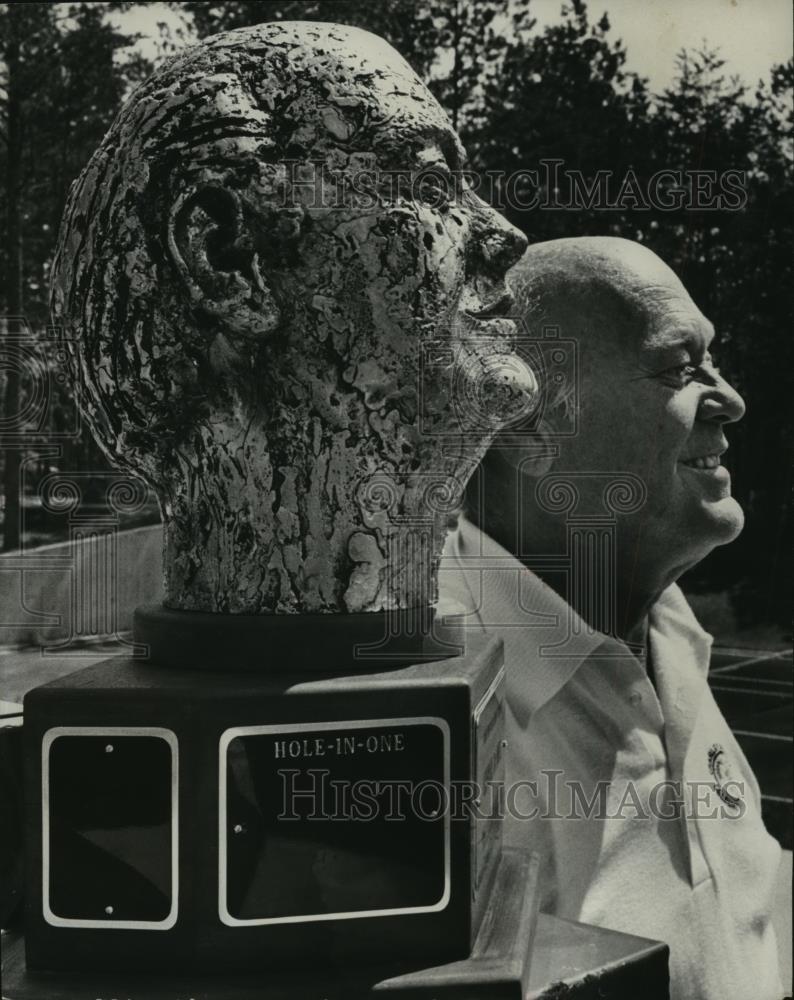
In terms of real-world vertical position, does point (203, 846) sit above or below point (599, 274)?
below

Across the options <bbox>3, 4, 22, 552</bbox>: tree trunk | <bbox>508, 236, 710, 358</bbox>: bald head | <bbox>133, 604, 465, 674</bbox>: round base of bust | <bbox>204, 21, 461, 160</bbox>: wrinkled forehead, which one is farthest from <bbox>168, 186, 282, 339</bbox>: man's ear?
<bbox>3, 4, 22, 552</bbox>: tree trunk

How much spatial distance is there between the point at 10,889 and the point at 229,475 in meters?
0.71

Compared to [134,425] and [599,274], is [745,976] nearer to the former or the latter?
[599,274]

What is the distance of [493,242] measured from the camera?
5.20ft

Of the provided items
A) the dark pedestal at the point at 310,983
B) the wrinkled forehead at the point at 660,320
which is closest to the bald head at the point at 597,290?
the wrinkled forehead at the point at 660,320

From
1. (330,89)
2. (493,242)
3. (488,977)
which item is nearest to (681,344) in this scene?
(493,242)

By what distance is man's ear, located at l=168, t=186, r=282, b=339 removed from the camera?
4.63ft

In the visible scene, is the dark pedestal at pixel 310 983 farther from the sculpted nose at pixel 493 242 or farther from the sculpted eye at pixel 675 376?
the sculpted eye at pixel 675 376

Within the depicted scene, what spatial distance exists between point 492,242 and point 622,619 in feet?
3.82

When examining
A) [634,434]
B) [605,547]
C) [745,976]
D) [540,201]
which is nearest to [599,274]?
[634,434]

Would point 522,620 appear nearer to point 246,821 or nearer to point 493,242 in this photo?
point 493,242

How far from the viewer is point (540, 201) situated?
313 centimetres

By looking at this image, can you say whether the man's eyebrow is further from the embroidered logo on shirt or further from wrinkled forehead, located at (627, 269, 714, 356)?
the embroidered logo on shirt

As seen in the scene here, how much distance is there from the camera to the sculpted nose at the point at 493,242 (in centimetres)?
158
